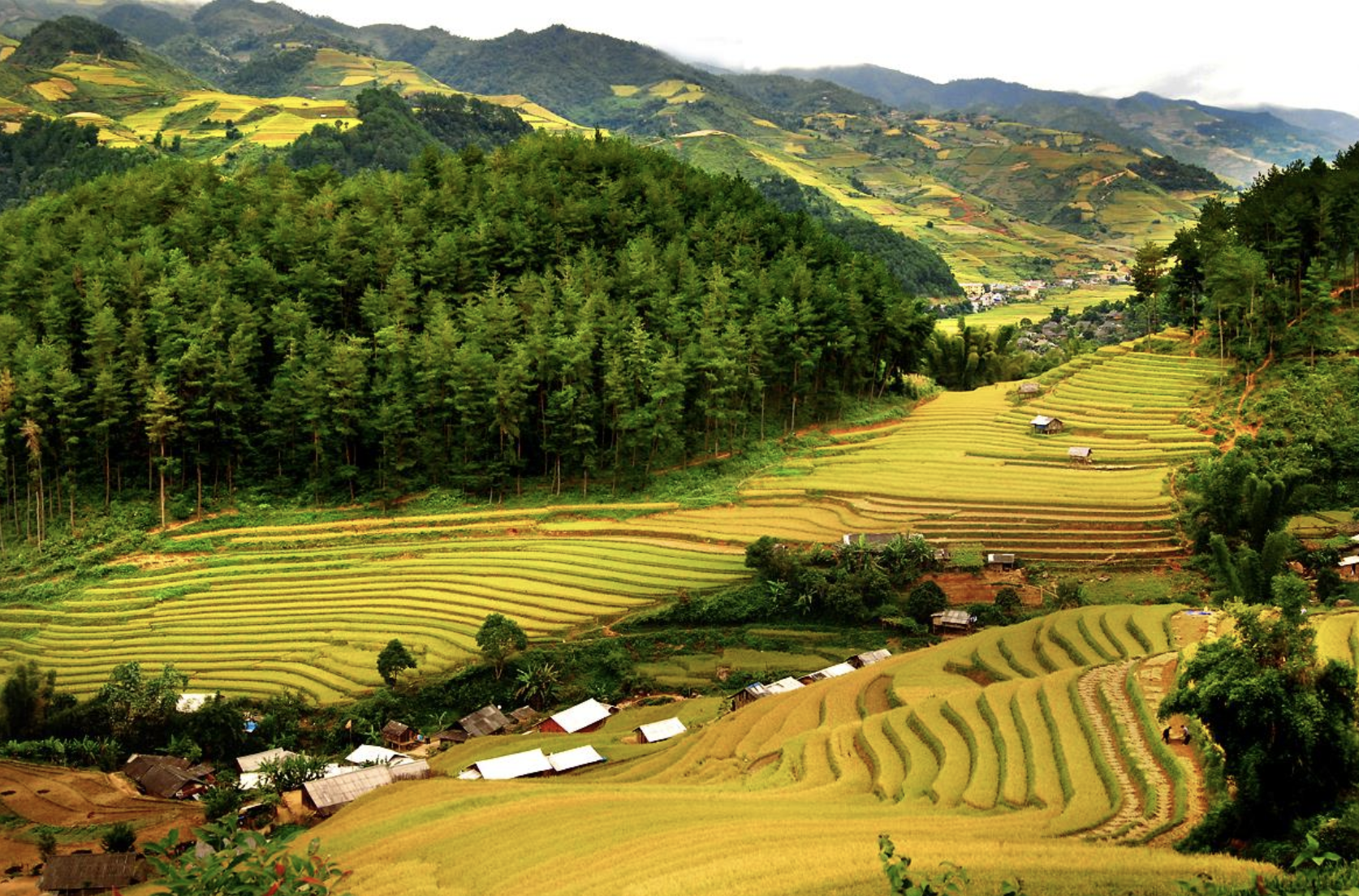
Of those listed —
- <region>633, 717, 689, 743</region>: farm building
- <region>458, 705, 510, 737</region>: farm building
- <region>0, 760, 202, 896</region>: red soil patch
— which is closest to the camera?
<region>0, 760, 202, 896</region>: red soil patch

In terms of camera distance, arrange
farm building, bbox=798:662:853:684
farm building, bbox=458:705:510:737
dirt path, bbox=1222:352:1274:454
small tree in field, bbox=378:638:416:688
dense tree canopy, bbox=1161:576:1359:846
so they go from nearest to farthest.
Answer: dense tree canopy, bbox=1161:576:1359:846, farm building, bbox=458:705:510:737, small tree in field, bbox=378:638:416:688, farm building, bbox=798:662:853:684, dirt path, bbox=1222:352:1274:454

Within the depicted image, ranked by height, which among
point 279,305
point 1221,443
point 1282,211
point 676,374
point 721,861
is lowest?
point 721,861

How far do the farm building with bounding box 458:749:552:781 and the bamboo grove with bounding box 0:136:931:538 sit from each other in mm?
17958

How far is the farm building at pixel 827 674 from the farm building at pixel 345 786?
11042 millimetres

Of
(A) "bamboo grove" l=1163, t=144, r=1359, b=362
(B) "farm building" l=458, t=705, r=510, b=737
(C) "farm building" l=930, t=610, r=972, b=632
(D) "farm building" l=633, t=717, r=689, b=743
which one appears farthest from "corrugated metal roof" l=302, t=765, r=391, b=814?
(A) "bamboo grove" l=1163, t=144, r=1359, b=362

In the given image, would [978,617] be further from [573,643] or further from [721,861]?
[721,861]

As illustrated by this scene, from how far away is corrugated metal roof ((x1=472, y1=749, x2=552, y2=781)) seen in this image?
70.4ft

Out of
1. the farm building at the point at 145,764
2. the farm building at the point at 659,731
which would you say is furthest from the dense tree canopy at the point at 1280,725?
the farm building at the point at 145,764

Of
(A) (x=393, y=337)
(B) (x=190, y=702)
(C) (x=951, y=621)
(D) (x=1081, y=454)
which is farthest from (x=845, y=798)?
(A) (x=393, y=337)

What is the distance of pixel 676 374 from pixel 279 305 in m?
17.5

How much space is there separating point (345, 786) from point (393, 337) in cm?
2298

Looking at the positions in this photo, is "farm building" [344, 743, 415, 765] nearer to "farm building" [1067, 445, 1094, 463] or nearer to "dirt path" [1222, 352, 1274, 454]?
"farm building" [1067, 445, 1094, 463]

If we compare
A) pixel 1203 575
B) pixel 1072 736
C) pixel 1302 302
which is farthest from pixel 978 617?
pixel 1302 302

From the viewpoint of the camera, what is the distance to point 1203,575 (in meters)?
30.7
